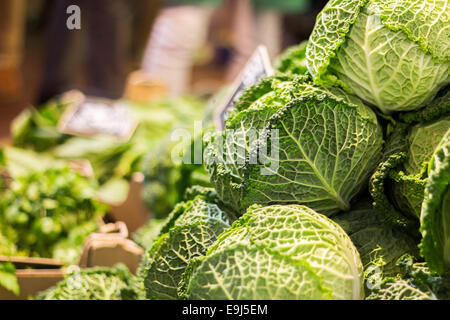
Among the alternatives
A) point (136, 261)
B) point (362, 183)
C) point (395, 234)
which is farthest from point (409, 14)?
point (136, 261)

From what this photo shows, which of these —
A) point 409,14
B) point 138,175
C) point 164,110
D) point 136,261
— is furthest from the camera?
point 164,110

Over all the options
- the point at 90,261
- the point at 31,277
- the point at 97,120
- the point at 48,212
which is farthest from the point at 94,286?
the point at 97,120

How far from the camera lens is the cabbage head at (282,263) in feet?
3.06

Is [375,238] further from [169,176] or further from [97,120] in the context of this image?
[97,120]

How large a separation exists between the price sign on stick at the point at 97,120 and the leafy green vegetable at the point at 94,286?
168 cm

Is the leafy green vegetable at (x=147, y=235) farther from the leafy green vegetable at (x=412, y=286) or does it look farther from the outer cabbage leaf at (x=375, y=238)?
the leafy green vegetable at (x=412, y=286)

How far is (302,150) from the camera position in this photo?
1.15 meters

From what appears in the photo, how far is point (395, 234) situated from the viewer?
1.18 metres

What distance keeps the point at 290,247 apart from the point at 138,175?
1699 millimetres

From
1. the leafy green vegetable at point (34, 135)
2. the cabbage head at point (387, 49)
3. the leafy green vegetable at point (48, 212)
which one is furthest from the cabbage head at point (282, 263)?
the leafy green vegetable at point (34, 135)

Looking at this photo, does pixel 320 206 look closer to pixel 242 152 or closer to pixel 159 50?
pixel 242 152

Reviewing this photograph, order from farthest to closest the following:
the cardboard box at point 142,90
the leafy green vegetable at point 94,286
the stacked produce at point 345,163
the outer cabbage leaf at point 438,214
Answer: the cardboard box at point 142,90 → the leafy green vegetable at point 94,286 → the stacked produce at point 345,163 → the outer cabbage leaf at point 438,214
